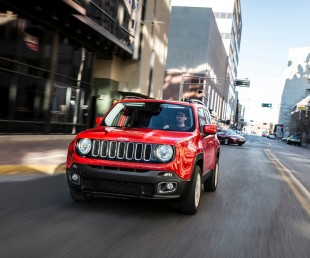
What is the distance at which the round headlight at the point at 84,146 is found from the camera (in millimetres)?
5703

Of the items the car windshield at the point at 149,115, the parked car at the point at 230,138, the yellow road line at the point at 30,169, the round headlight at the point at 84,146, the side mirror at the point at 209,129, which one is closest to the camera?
the round headlight at the point at 84,146

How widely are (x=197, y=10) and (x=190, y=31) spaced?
3988 millimetres

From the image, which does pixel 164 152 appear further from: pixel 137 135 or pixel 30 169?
pixel 30 169

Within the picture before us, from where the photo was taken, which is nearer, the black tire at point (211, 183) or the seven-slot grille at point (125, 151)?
the seven-slot grille at point (125, 151)

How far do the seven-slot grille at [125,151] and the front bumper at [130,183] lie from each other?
0.20m

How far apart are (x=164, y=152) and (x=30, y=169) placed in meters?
5.01

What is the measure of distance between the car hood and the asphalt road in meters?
1.04

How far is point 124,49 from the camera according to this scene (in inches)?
1016

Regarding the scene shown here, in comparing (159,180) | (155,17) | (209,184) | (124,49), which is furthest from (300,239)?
(155,17)

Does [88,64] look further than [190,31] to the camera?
No

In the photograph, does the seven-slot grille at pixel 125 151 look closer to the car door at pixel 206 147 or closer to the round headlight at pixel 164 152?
the round headlight at pixel 164 152

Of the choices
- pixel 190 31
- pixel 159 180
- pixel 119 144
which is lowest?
pixel 159 180

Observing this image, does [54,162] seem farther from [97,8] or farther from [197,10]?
[197,10]

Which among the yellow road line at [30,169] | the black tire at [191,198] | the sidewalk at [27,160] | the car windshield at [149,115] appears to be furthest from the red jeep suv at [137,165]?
the sidewalk at [27,160]
